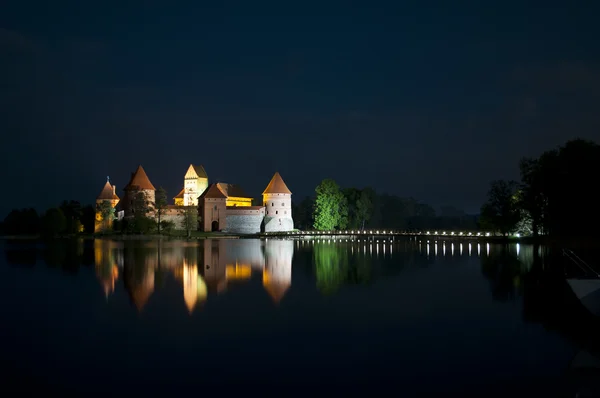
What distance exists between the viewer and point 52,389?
675cm

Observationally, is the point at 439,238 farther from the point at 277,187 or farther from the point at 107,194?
the point at 107,194

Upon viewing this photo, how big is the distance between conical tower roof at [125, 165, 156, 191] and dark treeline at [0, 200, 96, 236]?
264 inches

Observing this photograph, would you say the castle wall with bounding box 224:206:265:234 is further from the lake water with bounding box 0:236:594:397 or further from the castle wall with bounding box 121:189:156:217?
the lake water with bounding box 0:236:594:397

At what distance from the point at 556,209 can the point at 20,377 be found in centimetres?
3106

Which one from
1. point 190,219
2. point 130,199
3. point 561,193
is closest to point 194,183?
point 130,199

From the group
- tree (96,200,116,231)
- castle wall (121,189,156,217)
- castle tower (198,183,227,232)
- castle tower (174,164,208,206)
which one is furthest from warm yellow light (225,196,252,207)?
tree (96,200,116,231)

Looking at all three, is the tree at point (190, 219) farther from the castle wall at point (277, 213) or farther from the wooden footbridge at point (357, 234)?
the castle wall at point (277, 213)

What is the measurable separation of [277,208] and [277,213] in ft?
1.89

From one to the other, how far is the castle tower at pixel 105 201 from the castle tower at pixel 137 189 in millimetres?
1756

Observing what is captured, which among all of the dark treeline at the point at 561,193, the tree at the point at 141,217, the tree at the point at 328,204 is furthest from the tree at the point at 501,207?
the tree at the point at 141,217

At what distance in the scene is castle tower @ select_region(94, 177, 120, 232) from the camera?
57562 mm

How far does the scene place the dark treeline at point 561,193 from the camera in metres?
29.9

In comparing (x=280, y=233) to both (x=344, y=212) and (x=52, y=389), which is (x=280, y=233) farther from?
(x=52, y=389)

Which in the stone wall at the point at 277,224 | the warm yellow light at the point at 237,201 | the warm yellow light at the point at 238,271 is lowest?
the warm yellow light at the point at 238,271
